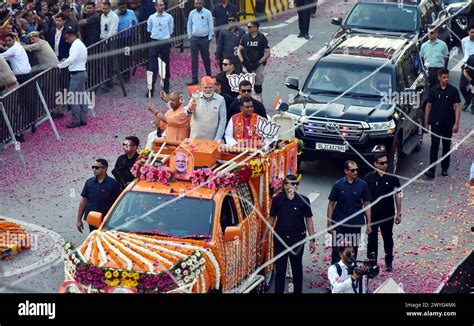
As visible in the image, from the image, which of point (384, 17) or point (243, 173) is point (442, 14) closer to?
point (384, 17)

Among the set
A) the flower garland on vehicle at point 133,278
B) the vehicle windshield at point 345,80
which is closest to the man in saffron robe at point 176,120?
the flower garland on vehicle at point 133,278

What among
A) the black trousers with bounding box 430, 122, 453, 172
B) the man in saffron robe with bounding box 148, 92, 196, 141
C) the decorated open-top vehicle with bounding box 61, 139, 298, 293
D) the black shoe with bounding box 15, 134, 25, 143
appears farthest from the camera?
the black shoe with bounding box 15, 134, 25, 143

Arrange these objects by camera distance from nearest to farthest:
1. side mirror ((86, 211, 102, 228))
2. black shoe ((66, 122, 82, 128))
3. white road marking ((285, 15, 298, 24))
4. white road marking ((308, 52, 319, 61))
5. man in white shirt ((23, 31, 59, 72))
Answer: side mirror ((86, 211, 102, 228)) < man in white shirt ((23, 31, 59, 72)) < black shoe ((66, 122, 82, 128)) < white road marking ((308, 52, 319, 61)) < white road marking ((285, 15, 298, 24))

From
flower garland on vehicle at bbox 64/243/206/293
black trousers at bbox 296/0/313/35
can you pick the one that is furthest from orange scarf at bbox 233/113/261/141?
black trousers at bbox 296/0/313/35

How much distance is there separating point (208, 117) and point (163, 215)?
289 centimetres

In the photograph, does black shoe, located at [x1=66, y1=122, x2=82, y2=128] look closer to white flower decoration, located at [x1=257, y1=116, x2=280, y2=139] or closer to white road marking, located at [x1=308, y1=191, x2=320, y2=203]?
white road marking, located at [x1=308, y1=191, x2=320, y2=203]

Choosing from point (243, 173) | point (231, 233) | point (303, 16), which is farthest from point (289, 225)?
point (303, 16)

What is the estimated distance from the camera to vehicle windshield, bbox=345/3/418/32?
2628cm

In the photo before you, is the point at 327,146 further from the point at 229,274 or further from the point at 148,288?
the point at 148,288

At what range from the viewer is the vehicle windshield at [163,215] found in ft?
50.2

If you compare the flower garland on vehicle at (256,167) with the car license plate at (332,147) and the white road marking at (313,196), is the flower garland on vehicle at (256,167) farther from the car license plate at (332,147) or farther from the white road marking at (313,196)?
the car license plate at (332,147)

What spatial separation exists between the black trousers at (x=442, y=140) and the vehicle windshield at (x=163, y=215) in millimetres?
7123

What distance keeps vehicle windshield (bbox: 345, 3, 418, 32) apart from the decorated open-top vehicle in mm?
9339
